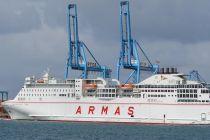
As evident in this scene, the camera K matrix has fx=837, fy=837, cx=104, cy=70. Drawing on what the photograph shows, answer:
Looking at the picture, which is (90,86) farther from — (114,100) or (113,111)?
(113,111)

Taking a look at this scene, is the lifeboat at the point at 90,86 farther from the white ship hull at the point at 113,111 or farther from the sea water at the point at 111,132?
the sea water at the point at 111,132

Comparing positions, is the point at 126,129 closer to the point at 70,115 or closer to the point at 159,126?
the point at 159,126

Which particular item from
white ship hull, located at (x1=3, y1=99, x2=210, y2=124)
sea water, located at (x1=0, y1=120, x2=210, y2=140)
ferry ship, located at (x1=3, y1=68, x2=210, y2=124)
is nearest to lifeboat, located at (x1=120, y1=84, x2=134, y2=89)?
ferry ship, located at (x1=3, y1=68, x2=210, y2=124)

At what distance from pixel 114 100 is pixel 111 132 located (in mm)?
21302

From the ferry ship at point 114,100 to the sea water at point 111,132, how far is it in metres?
2.89

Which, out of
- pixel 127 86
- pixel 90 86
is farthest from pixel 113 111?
pixel 90 86

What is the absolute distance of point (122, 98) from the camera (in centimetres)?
11112

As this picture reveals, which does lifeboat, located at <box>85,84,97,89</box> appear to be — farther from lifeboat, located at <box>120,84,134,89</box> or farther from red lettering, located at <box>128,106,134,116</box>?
red lettering, located at <box>128,106,134,116</box>

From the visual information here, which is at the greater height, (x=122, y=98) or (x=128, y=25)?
(x=128, y=25)

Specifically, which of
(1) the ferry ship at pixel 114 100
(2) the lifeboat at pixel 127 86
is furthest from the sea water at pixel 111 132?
(2) the lifeboat at pixel 127 86

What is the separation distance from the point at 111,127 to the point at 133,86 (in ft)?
44.4

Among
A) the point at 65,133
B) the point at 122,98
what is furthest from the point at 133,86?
the point at 65,133

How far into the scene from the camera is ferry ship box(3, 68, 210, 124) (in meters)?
107

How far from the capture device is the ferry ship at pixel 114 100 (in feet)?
351
